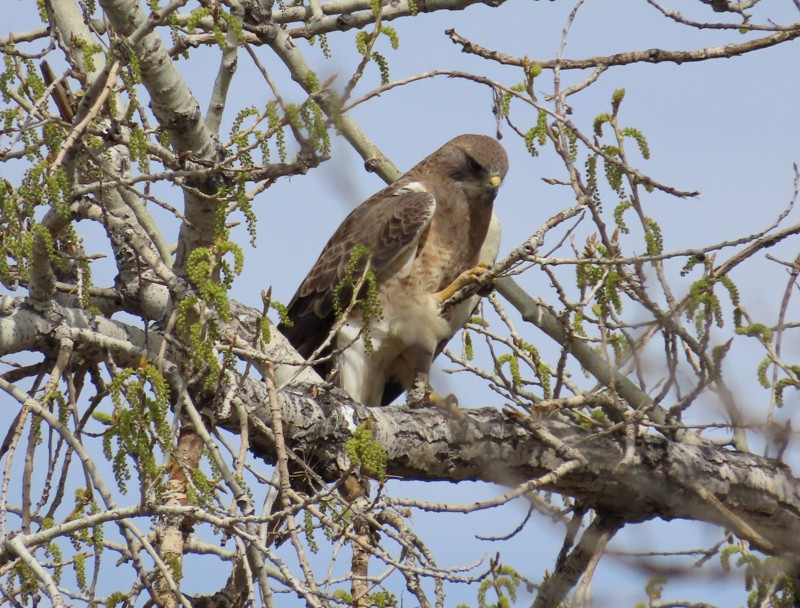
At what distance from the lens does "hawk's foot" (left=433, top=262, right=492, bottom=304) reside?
16.7ft

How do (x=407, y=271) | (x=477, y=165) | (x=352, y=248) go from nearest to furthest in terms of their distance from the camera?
1. (x=407, y=271)
2. (x=352, y=248)
3. (x=477, y=165)

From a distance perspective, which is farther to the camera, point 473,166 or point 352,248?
point 473,166

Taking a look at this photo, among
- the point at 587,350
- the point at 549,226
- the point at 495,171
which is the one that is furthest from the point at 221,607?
the point at 495,171

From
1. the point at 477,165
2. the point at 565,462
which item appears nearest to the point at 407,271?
the point at 477,165

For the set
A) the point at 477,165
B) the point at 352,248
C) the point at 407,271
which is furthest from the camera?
the point at 477,165

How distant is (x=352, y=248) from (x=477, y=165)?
858 mm

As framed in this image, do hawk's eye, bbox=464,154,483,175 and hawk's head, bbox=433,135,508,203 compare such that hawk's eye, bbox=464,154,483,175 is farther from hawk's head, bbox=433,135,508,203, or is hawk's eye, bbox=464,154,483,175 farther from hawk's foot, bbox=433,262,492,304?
hawk's foot, bbox=433,262,492,304

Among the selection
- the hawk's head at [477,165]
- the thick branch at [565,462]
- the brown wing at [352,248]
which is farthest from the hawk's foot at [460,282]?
the thick branch at [565,462]

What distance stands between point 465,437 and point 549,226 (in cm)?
95

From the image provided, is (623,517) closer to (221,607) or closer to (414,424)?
(414,424)

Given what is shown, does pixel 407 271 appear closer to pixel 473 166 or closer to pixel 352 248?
pixel 352 248

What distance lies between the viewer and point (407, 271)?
5.16 meters

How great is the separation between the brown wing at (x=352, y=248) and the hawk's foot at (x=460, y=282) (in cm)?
28

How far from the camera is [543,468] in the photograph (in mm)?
4242
